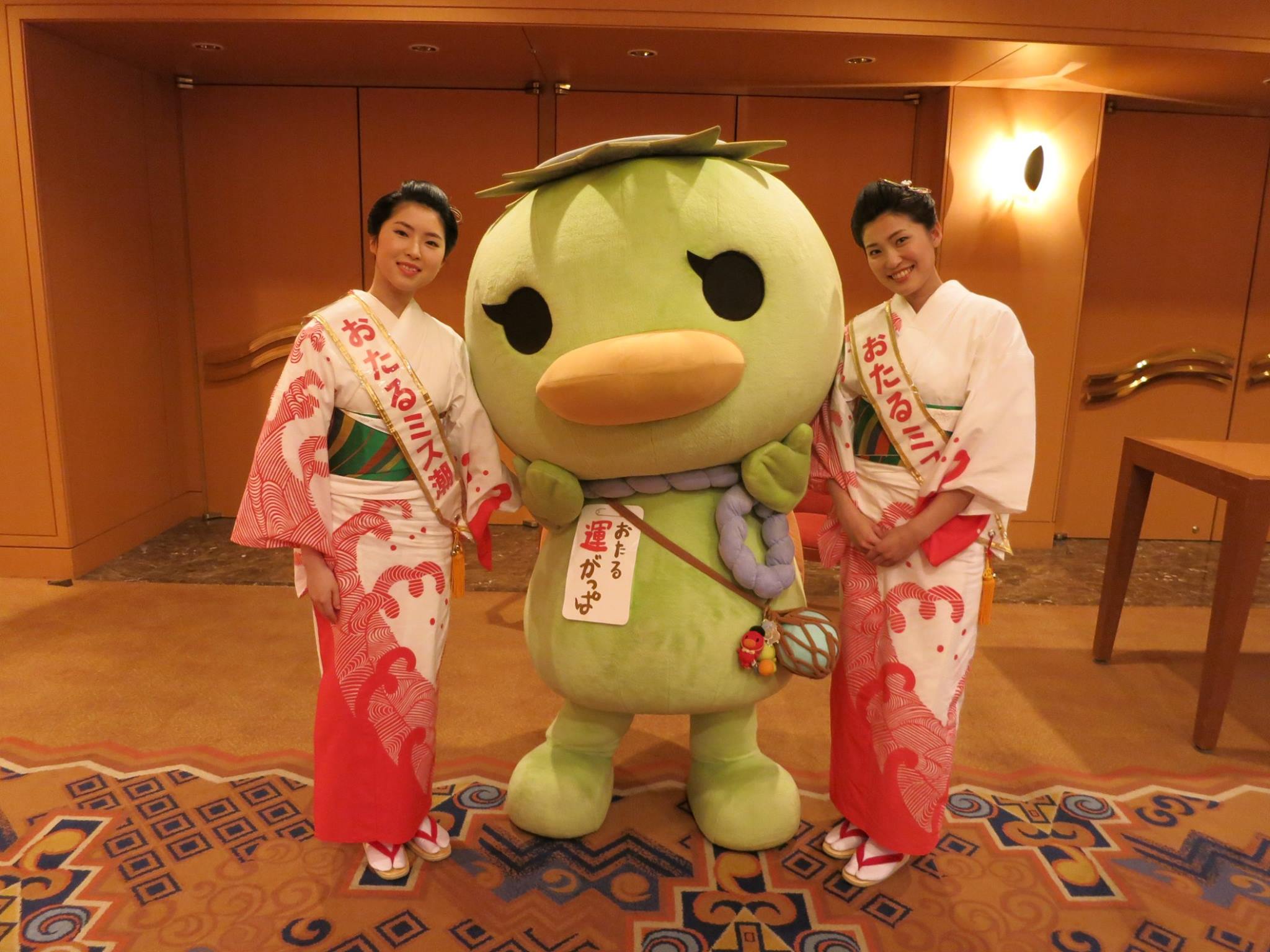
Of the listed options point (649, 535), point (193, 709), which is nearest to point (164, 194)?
point (193, 709)

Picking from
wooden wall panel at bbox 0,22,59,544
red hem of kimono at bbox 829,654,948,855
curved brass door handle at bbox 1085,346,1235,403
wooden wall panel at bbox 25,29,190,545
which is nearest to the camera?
red hem of kimono at bbox 829,654,948,855

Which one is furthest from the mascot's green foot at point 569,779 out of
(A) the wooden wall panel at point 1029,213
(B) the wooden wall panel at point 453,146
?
(A) the wooden wall panel at point 1029,213

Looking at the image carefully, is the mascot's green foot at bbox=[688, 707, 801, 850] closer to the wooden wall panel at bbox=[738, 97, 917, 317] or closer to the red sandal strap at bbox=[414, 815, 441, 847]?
the red sandal strap at bbox=[414, 815, 441, 847]

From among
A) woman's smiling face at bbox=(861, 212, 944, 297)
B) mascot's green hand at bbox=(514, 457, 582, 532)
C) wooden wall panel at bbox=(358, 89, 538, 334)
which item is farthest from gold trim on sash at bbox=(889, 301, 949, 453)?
wooden wall panel at bbox=(358, 89, 538, 334)

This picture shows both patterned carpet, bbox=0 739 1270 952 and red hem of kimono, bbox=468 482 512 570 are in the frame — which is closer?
patterned carpet, bbox=0 739 1270 952

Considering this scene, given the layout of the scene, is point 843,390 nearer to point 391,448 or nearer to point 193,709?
point 391,448

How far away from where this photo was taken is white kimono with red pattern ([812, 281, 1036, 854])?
1552mm

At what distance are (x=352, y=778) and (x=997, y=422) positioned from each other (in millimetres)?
1382

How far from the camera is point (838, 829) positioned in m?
1.82

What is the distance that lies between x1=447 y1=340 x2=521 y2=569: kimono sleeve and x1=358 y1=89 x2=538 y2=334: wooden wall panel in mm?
2723

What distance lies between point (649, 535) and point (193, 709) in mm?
1616

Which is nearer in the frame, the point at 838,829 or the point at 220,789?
the point at 838,829

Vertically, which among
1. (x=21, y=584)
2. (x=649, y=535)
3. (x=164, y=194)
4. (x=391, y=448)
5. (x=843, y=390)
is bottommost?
(x=21, y=584)

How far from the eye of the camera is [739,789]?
5.93 feet
